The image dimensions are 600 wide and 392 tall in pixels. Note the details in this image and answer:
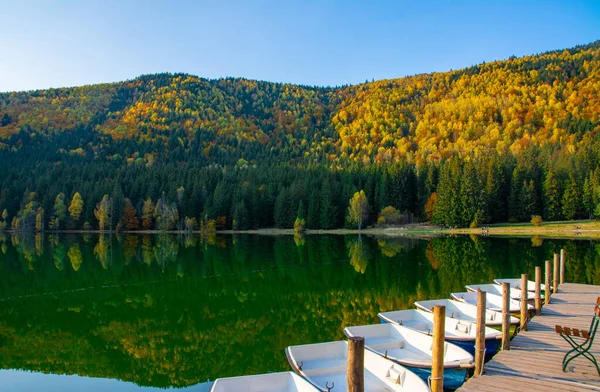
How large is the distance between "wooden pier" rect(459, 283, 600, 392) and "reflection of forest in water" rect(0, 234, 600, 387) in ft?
26.0

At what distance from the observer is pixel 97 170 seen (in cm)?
13700

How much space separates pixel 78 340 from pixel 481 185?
88.2 metres

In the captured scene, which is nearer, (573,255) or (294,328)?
(294,328)

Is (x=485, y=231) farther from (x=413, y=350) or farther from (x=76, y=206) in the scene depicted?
(x=76, y=206)

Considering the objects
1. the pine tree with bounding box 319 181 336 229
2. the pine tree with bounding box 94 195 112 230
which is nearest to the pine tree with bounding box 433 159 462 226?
the pine tree with bounding box 319 181 336 229

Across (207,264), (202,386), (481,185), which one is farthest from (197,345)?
(481,185)


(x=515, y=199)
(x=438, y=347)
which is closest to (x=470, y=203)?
(x=515, y=199)

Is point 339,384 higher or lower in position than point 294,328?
higher

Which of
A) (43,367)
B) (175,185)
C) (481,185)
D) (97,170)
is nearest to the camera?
(43,367)

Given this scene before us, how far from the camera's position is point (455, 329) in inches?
625

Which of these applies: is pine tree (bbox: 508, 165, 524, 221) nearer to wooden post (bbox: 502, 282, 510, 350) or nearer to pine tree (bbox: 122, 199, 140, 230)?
pine tree (bbox: 122, 199, 140, 230)

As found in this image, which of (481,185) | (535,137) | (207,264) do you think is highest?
(535,137)

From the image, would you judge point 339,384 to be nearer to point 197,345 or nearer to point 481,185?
point 197,345

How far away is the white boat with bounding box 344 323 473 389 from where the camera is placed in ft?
40.9
